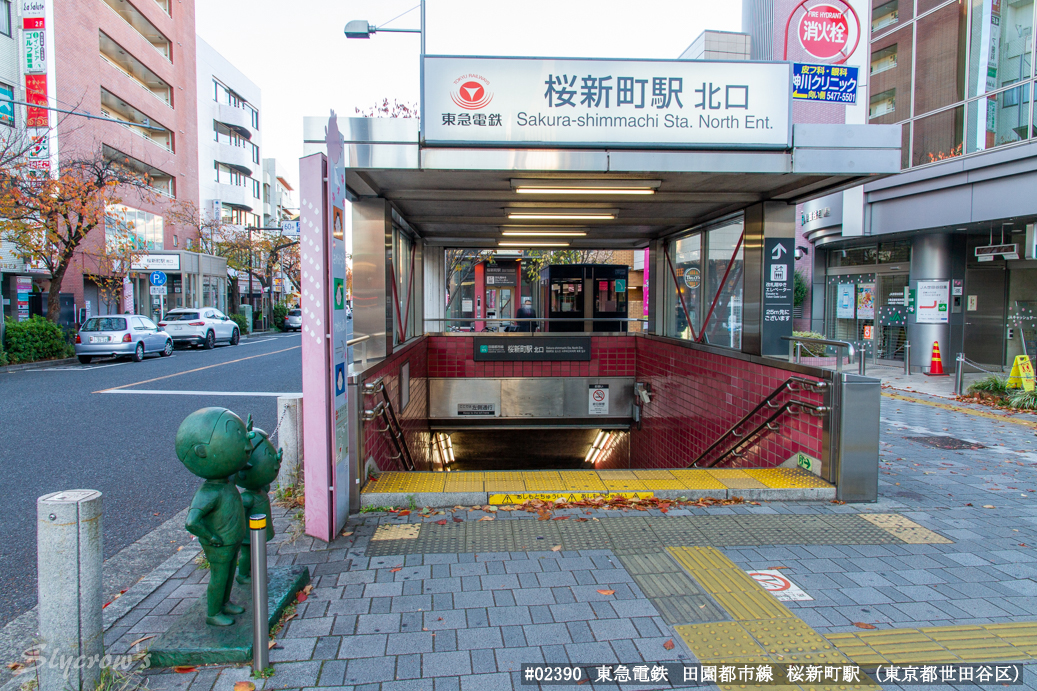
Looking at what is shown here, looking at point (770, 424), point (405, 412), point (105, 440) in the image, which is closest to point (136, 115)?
point (105, 440)

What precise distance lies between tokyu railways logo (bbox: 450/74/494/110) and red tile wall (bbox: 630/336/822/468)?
3902mm

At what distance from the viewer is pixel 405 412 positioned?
8.45 m

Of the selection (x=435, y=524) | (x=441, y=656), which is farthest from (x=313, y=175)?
(x=441, y=656)

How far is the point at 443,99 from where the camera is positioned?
5.34m

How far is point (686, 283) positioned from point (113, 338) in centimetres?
1693

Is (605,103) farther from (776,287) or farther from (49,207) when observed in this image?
(49,207)

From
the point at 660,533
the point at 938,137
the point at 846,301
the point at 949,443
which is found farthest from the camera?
the point at 846,301

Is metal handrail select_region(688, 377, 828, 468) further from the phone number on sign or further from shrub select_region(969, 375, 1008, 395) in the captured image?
shrub select_region(969, 375, 1008, 395)

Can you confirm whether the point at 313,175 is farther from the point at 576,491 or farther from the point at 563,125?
the point at 576,491

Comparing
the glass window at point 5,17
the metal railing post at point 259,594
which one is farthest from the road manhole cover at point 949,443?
the glass window at point 5,17

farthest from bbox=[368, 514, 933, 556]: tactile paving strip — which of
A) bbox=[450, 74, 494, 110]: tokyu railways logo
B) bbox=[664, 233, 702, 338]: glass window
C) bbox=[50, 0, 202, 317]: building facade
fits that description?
bbox=[50, 0, 202, 317]: building facade

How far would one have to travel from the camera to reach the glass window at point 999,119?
43.2 feet

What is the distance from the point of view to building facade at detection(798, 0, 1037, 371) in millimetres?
13508

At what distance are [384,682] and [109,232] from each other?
31.0m
